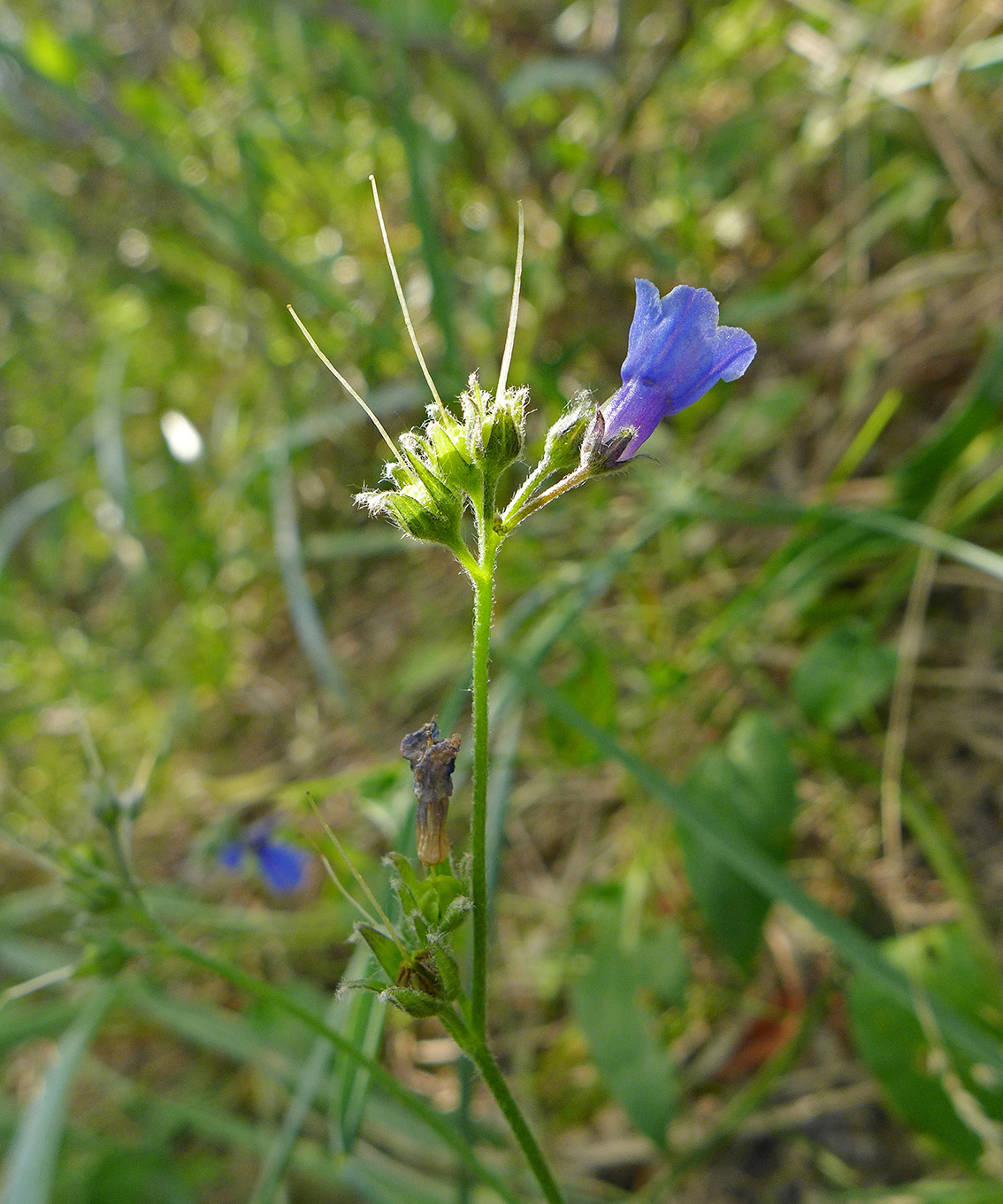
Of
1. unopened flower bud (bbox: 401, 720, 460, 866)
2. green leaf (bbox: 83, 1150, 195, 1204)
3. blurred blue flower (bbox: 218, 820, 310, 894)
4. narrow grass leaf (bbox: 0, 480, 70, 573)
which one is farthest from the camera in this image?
narrow grass leaf (bbox: 0, 480, 70, 573)

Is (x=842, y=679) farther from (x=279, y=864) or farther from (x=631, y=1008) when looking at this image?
(x=279, y=864)

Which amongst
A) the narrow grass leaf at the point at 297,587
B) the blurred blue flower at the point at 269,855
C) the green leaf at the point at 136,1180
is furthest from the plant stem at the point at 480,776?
the green leaf at the point at 136,1180

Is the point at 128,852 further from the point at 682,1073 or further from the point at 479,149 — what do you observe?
the point at 479,149

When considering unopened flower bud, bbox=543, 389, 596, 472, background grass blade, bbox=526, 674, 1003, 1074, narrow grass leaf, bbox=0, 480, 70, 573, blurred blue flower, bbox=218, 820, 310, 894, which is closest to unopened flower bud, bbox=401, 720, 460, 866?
unopened flower bud, bbox=543, 389, 596, 472

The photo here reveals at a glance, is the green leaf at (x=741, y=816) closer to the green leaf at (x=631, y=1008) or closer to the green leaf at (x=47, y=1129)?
the green leaf at (x=631, y=1008)

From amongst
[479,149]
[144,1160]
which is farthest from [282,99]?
[144,1160]

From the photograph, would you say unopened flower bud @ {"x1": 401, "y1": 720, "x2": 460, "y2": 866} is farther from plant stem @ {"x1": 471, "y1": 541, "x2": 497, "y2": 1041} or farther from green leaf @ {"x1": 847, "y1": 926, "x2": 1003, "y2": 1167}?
green leaf @ {"x1": 847, "y1": 926, "x2": 1003, "y2": 1167}
